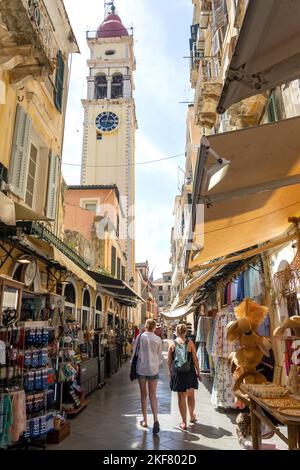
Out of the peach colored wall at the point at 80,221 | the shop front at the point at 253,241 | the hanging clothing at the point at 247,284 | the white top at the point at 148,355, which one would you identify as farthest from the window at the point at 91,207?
the white top at the point at 148,355

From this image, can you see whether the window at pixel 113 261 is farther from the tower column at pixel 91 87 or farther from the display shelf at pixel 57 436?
the tower column at pixel 91 87

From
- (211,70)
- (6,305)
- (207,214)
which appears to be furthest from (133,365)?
(211,70)

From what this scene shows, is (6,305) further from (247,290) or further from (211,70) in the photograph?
(211,70)

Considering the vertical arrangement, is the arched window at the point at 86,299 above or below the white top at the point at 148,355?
above

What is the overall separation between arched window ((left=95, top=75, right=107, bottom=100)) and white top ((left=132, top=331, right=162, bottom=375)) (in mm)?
34324

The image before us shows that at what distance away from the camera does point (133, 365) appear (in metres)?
6.01

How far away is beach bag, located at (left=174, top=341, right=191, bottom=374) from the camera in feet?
19.9

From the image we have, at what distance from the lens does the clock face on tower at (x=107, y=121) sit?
3347 cm

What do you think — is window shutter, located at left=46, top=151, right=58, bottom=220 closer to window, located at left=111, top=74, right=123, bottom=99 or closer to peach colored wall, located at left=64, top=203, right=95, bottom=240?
peach colored wall, located at left=64, top=203, right=95, bottom=240

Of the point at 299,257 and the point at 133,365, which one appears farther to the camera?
the point at 133,365

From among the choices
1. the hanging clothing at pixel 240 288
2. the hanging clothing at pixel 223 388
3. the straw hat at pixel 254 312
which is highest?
the hanging clothing at pixel 240 288

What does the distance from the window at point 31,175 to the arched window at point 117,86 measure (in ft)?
98.6

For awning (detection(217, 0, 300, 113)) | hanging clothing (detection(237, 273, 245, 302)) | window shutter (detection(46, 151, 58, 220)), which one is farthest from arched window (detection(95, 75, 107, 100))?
awning (detection(217, 0, 300, 113))
